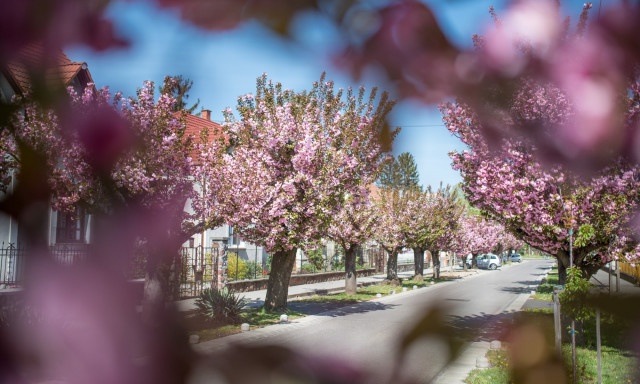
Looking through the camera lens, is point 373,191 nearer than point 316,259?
Yes

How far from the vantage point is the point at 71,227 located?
62 centimetres

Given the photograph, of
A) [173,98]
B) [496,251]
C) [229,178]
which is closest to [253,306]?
[229,178]

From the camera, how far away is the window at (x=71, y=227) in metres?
0.55

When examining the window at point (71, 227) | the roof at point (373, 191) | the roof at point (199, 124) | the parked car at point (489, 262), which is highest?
the roof at point (373, 191)

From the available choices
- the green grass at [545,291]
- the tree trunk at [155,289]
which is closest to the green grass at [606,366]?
the tree trunk at [155,289]

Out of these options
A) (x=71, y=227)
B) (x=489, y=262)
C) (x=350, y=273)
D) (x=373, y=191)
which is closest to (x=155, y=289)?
(x=71, y=227)

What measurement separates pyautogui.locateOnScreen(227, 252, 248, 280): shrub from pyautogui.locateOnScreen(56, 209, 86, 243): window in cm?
1820

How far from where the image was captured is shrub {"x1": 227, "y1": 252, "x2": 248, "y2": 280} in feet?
61.5

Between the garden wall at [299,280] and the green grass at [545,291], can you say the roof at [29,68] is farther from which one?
the garden wall at [299,280]

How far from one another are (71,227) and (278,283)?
43.8 feet

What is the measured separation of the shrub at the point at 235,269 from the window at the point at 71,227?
59.7 feet

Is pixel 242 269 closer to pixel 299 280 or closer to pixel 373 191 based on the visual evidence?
pixel 299 280

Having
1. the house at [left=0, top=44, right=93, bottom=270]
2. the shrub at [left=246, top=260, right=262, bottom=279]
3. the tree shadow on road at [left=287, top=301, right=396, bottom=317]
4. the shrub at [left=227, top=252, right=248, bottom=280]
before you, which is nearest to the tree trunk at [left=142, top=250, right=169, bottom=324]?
the house at [left=0, top=44, right=93, bottom=270]

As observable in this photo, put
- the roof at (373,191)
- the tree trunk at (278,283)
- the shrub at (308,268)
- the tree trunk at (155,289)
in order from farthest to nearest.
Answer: the shrub at (308,268)
the roof at (373,191)
the tree trunk at (278,283)
the tree trunk at (155,289)
